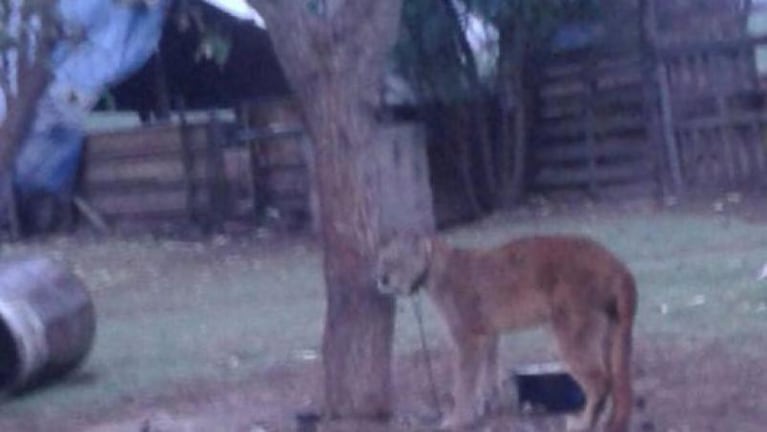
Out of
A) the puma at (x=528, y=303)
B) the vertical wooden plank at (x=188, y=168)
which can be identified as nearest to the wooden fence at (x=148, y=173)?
the vertical wooden plank at (x=188, y=168)

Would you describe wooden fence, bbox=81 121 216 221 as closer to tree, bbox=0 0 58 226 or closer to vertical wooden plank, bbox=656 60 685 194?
vertical wooden plank, bbox=656 60 685 194

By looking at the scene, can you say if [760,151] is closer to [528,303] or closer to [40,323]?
[40,323]

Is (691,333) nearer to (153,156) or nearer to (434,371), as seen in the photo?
(434,371)

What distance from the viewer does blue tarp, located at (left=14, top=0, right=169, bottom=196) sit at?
1947 centimetres

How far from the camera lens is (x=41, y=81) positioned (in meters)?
8.79

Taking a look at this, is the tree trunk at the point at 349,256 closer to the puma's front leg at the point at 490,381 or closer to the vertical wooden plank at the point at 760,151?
the puma's front leg at the point at 490,381

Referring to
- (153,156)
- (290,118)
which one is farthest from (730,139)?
(153,156)

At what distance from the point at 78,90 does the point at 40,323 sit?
811cm

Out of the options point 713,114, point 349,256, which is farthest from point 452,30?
point 349,256

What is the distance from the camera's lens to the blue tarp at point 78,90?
1947 centimetres

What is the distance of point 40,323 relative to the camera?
11.5m

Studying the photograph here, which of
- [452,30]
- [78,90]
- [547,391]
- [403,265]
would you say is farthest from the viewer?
[452,30]

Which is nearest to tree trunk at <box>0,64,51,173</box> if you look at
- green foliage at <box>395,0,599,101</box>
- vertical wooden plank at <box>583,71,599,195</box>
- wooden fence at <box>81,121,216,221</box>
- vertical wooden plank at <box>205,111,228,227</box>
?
green foliage at <box>395,0,599,101</box>

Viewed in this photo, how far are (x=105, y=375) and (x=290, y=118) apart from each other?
888 cm
